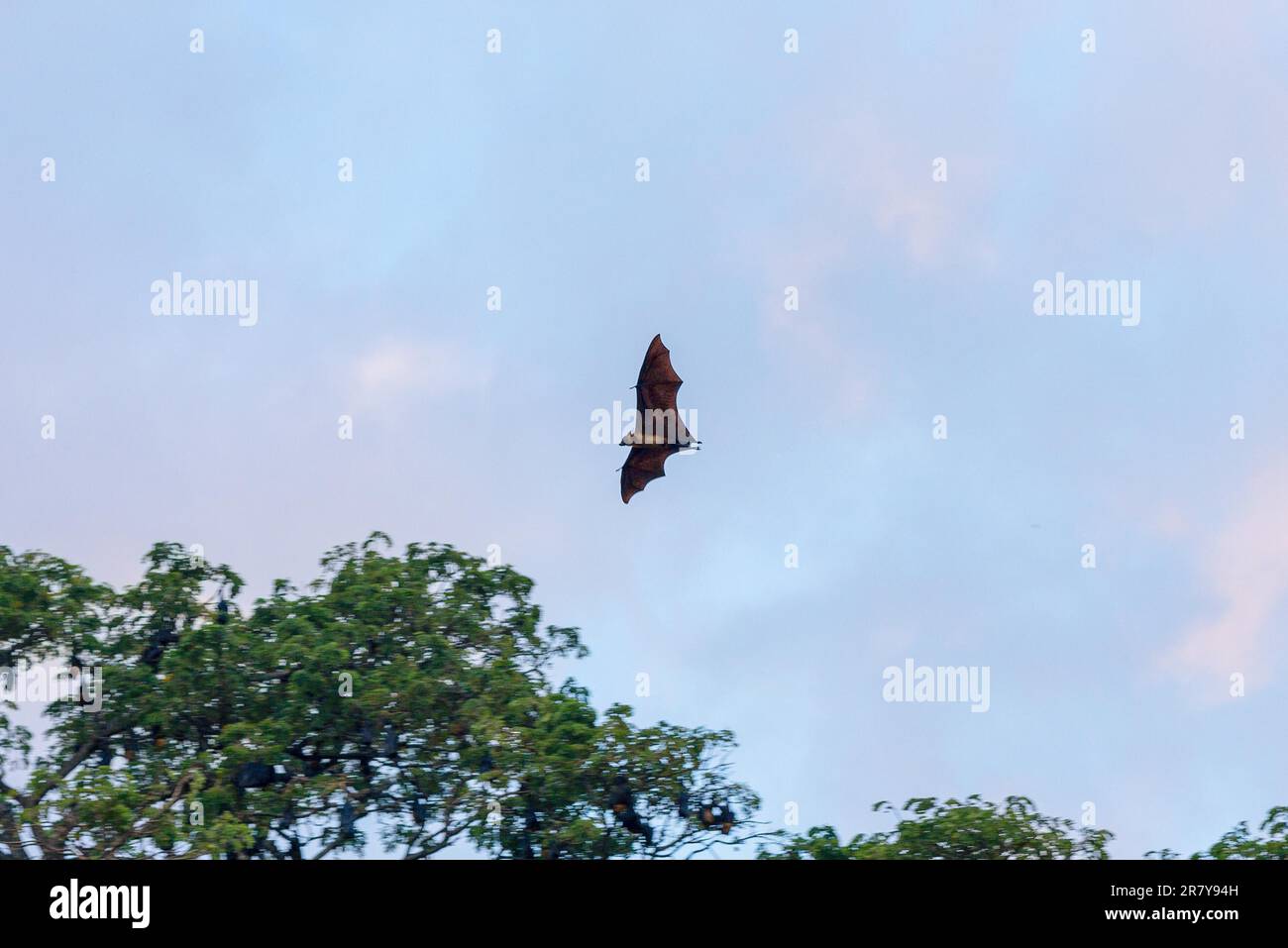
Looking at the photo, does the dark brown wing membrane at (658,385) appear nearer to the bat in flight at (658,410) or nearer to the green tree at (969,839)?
the bat in flight at (658,410)

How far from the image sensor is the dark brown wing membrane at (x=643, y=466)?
3153 centimetres

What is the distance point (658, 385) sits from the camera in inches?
1180

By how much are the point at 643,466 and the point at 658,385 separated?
8.20 feet

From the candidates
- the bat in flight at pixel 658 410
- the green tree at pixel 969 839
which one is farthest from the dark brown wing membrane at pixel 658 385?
the green tree at pixel 969 839

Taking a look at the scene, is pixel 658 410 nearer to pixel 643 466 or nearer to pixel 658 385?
pixel 658 385

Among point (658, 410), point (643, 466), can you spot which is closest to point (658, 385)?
point (658, 410)

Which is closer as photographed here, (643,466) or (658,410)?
(658,410)

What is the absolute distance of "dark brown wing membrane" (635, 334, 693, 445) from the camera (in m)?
30.0
